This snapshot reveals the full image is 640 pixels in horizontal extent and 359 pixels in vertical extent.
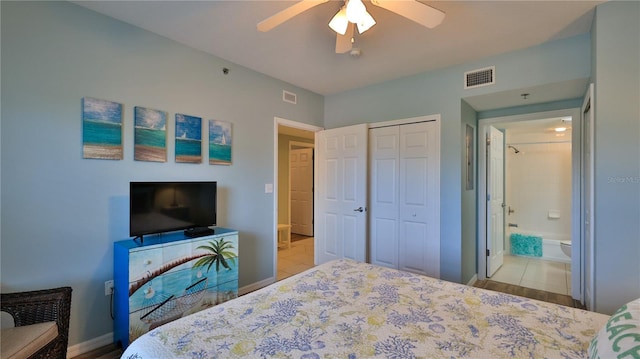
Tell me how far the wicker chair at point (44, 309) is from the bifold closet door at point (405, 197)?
297cm

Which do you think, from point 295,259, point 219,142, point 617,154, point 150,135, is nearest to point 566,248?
point 617,154

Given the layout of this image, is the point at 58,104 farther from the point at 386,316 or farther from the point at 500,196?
Result: the point at 500,196

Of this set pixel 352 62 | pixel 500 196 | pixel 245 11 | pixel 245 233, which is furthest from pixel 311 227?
pixel 245 11

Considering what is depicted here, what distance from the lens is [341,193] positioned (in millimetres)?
3768

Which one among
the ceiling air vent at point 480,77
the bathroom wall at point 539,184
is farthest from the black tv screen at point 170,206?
the bathroom wall at point 539,184

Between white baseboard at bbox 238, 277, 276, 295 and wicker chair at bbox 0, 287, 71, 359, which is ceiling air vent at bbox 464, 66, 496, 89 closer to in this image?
white baseboard at bbox 238, 277, 276, 295

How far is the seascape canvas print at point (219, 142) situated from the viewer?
282 cm

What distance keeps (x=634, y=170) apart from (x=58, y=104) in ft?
13.0

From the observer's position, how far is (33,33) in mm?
1847

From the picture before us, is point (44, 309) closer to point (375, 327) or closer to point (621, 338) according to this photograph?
point (375, 327)

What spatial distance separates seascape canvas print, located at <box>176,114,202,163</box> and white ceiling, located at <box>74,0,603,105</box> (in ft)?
2.33

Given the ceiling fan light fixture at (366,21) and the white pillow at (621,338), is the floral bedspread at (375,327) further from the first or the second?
the ceiling fan light fixture at (366,21)

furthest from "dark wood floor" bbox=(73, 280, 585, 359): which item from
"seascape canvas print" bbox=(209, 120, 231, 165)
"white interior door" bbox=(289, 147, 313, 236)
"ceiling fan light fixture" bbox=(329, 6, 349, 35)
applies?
"white interior door" bbox=(289, 147, 313, 236)

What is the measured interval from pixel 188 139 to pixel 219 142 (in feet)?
1.05
